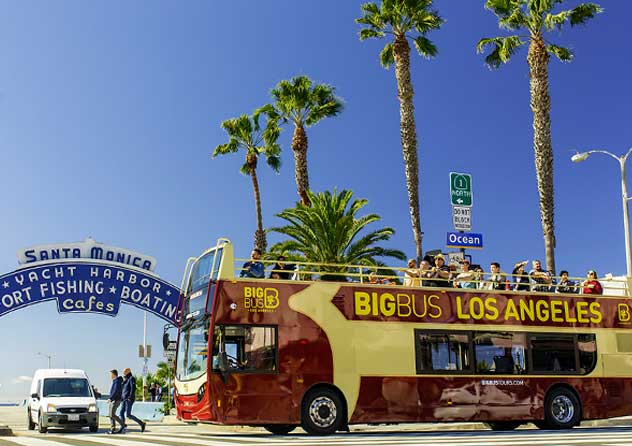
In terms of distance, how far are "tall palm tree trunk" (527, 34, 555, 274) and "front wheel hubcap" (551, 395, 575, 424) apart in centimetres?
1574

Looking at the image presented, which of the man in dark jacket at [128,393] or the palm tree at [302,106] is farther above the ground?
the palm tree at [302,106]

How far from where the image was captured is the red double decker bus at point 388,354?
15.7m

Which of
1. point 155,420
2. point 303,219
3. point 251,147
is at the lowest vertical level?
point 155,420

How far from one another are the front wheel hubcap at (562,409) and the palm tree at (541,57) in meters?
15.1

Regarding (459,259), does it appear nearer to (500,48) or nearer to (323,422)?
(323,422)

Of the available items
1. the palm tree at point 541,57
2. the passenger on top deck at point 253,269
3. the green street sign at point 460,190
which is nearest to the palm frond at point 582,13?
the palm tree at point 541,57

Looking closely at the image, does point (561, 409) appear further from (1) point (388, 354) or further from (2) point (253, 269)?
(2) point (253, 269)

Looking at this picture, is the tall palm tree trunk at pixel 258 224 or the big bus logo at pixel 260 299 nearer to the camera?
the big bus logo at pixel 260 299

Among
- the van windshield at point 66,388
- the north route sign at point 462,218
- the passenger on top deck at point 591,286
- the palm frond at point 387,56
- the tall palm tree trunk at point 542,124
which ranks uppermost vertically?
the palm frond at point 387,56

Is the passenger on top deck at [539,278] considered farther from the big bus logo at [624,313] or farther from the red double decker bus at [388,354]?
the big bus logo at [624,313]

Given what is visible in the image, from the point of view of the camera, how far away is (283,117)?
44344mm

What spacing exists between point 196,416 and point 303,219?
20.8m

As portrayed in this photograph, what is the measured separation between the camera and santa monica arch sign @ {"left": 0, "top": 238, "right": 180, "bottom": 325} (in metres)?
31.4

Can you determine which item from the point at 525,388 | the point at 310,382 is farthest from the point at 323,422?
the point at 525,388
